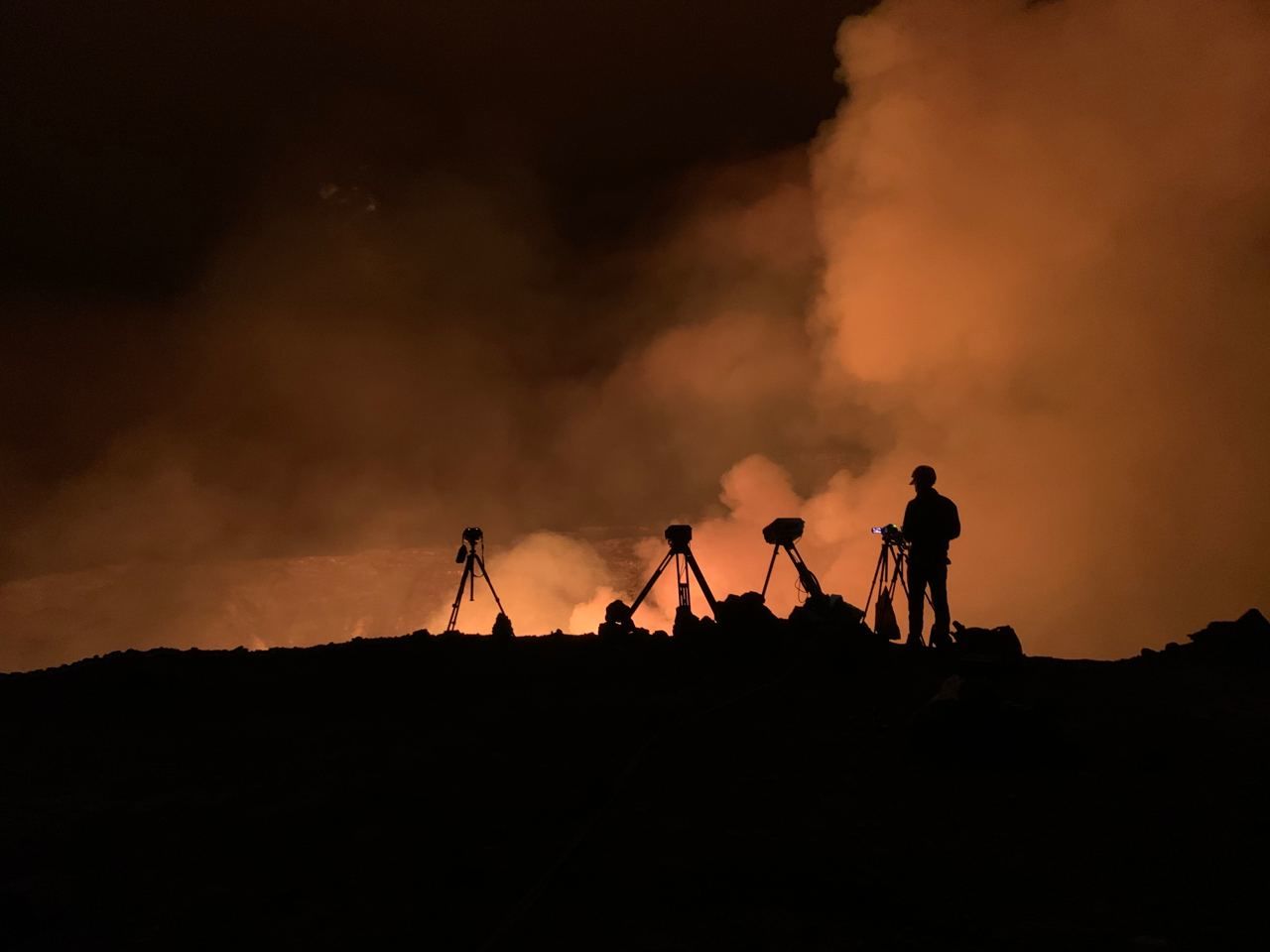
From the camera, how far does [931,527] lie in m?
12.3

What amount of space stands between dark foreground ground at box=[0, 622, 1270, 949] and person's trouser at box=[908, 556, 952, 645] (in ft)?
5.89

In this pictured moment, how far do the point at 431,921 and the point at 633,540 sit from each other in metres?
44.4

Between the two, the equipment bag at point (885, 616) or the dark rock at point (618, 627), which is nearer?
the dark rock at point (618, 627)

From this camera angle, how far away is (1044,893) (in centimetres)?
452

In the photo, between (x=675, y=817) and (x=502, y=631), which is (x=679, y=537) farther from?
(x=675, y=817)

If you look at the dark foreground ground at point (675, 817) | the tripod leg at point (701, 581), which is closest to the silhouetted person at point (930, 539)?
the dark foreground ground at point (675, 817)

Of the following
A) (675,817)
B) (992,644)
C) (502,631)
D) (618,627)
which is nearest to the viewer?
(675,817)

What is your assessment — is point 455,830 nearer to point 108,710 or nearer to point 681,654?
point 681,654

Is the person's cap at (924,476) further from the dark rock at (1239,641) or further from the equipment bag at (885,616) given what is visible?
the dark rock at (1239,641)

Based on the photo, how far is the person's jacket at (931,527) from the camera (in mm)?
12336

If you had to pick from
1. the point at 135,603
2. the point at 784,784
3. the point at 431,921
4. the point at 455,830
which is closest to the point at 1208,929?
the point at 784,784

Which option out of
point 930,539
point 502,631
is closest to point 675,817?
point 930,539

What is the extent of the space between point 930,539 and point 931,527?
0.19 metres

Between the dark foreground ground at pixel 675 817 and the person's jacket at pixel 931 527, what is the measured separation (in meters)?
2.39
